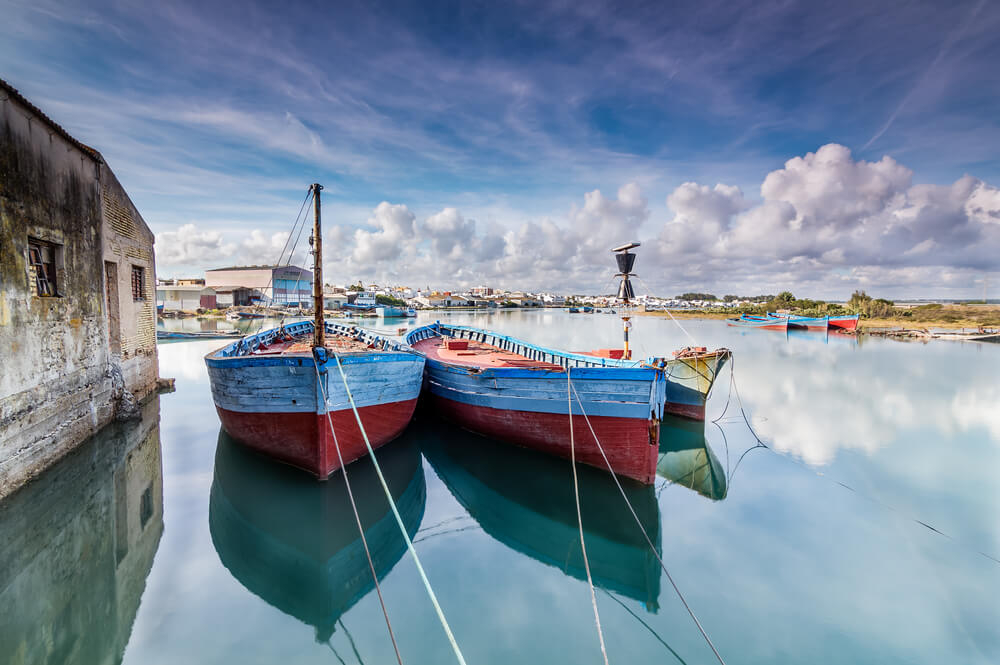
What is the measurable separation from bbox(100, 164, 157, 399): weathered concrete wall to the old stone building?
60mm

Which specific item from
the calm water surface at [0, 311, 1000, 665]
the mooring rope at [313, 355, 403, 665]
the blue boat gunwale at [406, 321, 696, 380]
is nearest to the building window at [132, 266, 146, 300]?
the calm water surface at [0, 311, 1000, 665]

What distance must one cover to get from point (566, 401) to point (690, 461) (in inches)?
→ 170

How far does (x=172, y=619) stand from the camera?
4891mm

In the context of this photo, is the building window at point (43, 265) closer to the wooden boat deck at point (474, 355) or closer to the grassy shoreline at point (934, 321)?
the wooden boat deck at point (474, 355)

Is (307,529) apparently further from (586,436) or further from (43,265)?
(43,265)

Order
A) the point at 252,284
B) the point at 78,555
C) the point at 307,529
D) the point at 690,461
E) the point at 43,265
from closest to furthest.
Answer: the point at 78,555, the point at 307,529, the point at 43,265, the point at 690,461, the point at 252,284

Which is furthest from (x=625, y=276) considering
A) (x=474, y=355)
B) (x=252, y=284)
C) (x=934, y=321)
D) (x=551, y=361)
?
(x=934, y=321)

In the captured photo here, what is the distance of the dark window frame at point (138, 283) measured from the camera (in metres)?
13.4

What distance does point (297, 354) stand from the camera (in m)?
7.80

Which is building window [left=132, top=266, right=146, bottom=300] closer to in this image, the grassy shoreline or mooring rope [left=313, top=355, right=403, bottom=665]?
mooring rope [left=313, top=355, right=403, bottom=665]

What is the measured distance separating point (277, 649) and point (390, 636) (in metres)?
1.18

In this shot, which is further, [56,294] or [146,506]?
[56,294]

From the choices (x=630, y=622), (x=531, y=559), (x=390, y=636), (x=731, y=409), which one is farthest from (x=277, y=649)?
(x=731, y=409)

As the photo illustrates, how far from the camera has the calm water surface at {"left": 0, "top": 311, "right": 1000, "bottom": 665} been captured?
4719mm
